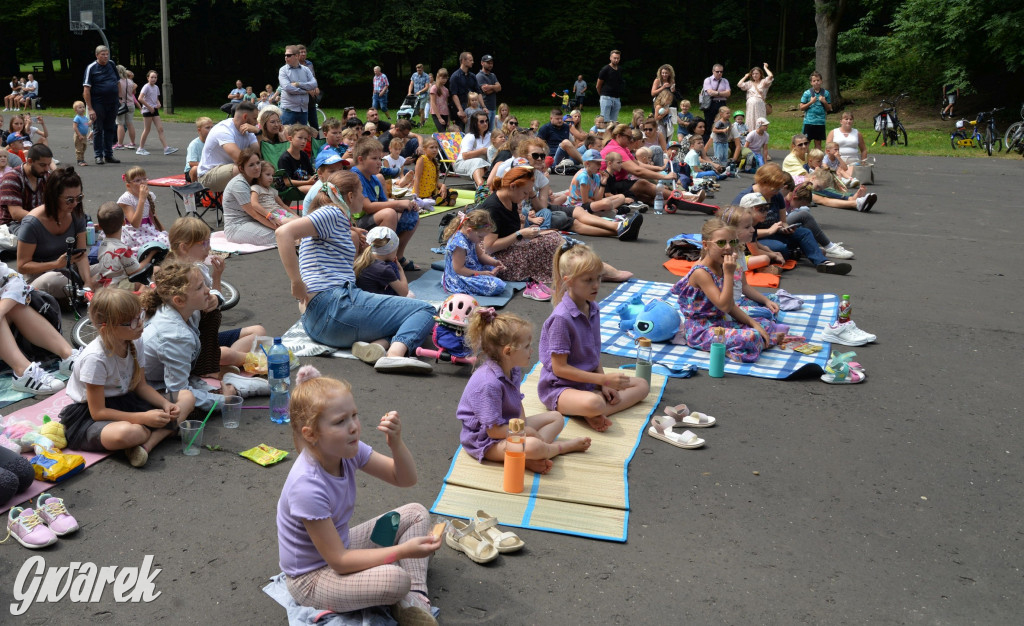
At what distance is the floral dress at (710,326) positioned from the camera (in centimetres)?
653

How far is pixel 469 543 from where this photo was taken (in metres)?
3.93

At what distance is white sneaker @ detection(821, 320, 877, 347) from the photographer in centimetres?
703

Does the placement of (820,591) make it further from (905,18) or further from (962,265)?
(905,18)

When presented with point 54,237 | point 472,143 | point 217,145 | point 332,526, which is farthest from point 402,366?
point 472,143

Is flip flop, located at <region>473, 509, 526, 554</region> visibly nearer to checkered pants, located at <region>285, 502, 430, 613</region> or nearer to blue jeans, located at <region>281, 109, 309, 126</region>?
checkered pants, located at <region>285, 502, 430, 613</region>

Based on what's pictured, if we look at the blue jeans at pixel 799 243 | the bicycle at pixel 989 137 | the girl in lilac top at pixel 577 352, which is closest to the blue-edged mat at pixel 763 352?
the girl in lilac top at pixel 577 352

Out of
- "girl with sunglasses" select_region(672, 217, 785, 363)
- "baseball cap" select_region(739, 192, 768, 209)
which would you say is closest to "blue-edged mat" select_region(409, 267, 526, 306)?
"girl with sunglasses" select_region(672, 217, 785, 363)

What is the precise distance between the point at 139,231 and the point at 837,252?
7367 millimetres

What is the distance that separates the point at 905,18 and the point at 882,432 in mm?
26173

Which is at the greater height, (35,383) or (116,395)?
(116,395)

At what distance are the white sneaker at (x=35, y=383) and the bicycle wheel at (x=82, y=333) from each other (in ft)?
1.84

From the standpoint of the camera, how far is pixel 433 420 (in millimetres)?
5398

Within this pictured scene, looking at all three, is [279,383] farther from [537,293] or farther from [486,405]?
[537,293]

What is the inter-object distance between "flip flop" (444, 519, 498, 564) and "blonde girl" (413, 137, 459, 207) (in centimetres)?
896
